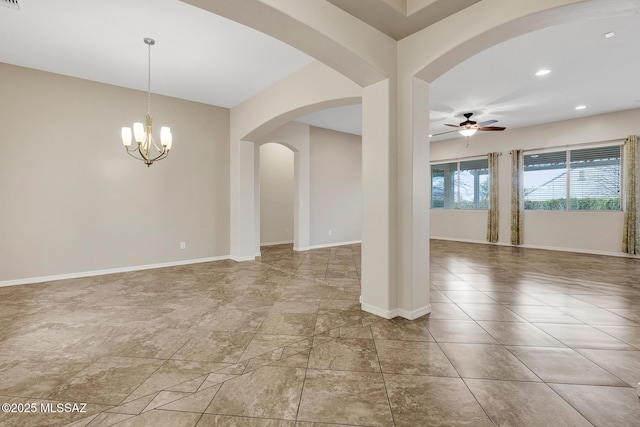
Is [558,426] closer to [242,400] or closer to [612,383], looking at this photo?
[612,383]

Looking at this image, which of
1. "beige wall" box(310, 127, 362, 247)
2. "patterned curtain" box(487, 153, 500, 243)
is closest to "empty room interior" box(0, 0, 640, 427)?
"beige wall" box(310, 127, 362, 247)

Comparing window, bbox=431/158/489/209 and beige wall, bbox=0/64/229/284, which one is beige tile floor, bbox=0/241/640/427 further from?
window, bbox=431/158/489/209

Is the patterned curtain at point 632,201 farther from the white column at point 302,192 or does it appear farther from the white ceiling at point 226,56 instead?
the white column at point 302,192

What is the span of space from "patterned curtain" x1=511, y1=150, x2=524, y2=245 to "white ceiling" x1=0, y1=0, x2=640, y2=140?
200 centimetres

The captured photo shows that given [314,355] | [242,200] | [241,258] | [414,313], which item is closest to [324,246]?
[241,258]

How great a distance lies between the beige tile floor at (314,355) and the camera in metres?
1.62

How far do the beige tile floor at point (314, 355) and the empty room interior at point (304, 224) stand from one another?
0.07 feet

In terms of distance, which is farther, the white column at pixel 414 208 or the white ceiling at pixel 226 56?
the white ceiling at pixel 226 56

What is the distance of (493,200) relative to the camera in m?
→ 7.99

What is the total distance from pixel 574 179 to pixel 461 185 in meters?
2.64

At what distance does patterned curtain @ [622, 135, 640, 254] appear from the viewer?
5996mm

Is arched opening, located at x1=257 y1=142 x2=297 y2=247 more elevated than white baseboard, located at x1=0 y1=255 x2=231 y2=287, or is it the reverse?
arched opening, located at x1=257 y1=142 x2=297 y2=247

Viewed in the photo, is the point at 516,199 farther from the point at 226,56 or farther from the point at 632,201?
Result: the point at 226,56

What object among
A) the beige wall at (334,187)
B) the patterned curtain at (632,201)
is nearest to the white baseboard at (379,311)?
the beige wall at (334,187)
